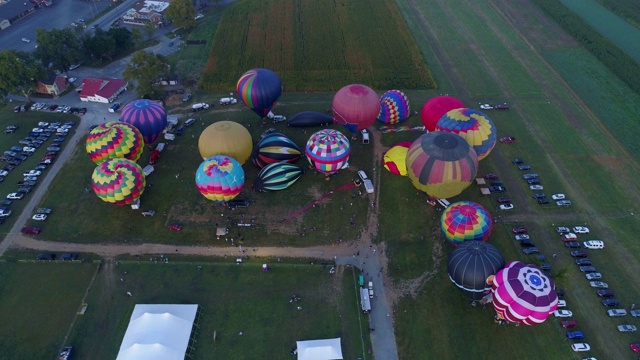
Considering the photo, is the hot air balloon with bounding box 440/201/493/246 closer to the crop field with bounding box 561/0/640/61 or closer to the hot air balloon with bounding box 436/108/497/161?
the hot air balloon with bounding box 436/108/497/161

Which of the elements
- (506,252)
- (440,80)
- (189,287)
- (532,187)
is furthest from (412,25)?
(189,287)

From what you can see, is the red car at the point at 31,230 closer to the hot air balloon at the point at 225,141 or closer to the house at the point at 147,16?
the hot air balloon at the point at 225,141

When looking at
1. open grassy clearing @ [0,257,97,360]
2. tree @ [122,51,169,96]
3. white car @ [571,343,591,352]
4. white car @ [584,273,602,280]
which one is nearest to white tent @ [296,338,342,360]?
white car @ [571,343,591,352]

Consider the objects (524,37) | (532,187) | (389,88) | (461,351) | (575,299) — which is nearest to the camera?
(461,351)

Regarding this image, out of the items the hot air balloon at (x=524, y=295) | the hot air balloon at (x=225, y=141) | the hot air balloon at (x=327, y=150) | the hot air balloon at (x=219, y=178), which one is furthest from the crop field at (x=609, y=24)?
the hot air balloon at (x=219, y=178)

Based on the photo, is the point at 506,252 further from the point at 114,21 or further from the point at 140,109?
the point at 114,21

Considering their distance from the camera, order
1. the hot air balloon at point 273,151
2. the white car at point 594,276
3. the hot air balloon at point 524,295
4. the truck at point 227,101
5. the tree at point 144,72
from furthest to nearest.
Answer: the truck at point 227,101
the tree at point 144,72
the hot air balloon at point 273,151
the white car at point 594,276
the hot air balloon at point 524,295
